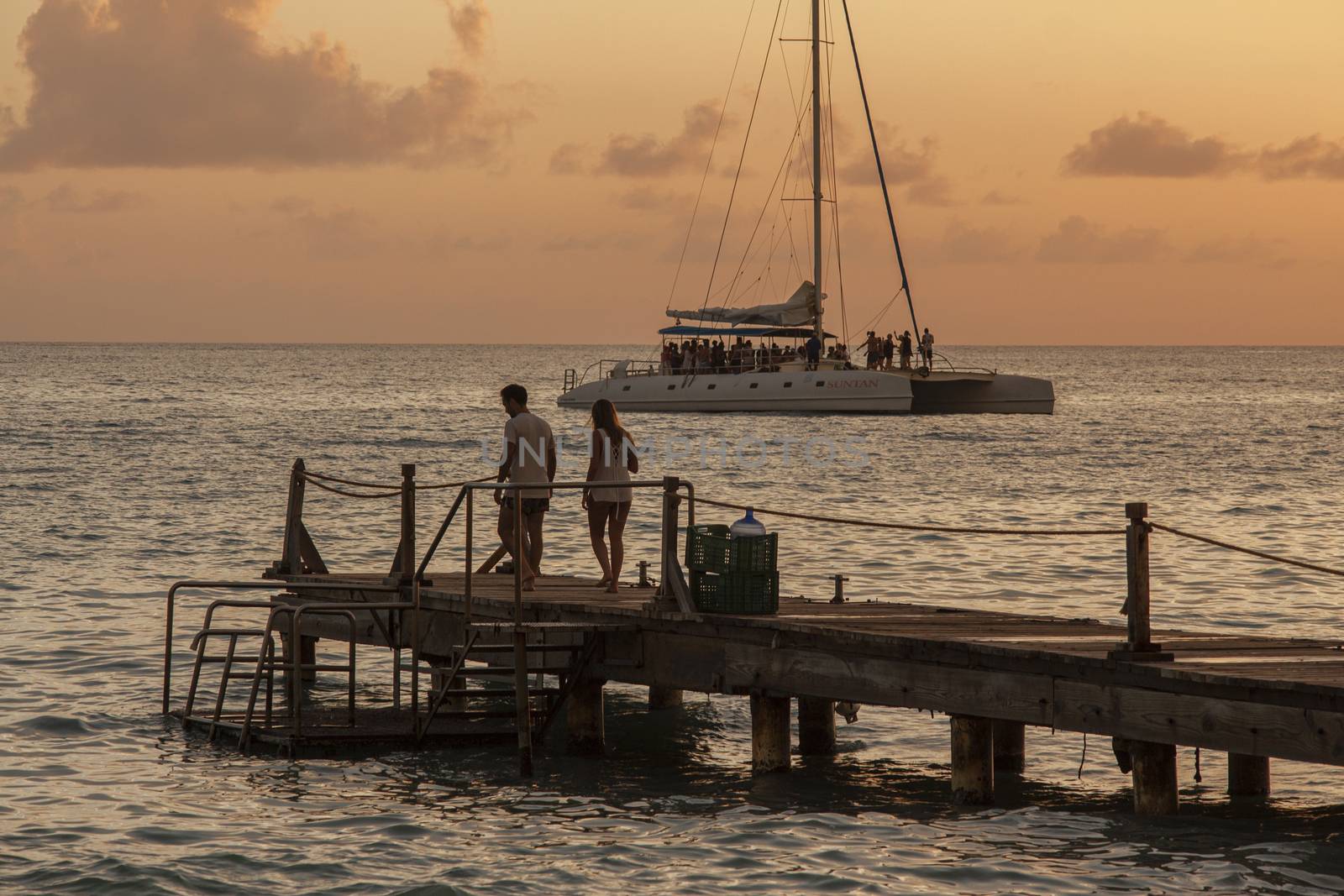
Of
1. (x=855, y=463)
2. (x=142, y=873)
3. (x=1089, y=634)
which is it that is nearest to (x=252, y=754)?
(x=142, y=873)

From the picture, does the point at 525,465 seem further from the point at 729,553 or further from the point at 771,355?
the point at 771,355

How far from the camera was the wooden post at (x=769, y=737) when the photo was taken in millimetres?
13203

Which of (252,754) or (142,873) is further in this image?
(252,754)

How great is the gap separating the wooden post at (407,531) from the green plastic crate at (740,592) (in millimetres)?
3128

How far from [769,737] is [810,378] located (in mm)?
56359

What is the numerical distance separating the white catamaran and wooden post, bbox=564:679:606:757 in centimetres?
5156

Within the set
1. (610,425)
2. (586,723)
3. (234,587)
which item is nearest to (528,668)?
(586,723)

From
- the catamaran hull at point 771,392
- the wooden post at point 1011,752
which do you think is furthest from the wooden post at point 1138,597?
the catamaran hull at point 771,392

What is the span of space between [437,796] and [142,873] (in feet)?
8.24

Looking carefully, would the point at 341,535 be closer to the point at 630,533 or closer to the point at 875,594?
the point at 630,533

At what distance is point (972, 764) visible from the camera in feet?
40.2

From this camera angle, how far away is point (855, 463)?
176ft

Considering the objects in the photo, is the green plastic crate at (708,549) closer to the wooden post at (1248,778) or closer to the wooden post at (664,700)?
the wooden post at (664,700)

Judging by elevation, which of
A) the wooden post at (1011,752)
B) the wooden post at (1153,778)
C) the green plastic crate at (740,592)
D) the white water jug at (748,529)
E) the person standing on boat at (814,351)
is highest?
the person standing on boat at (814,351)
